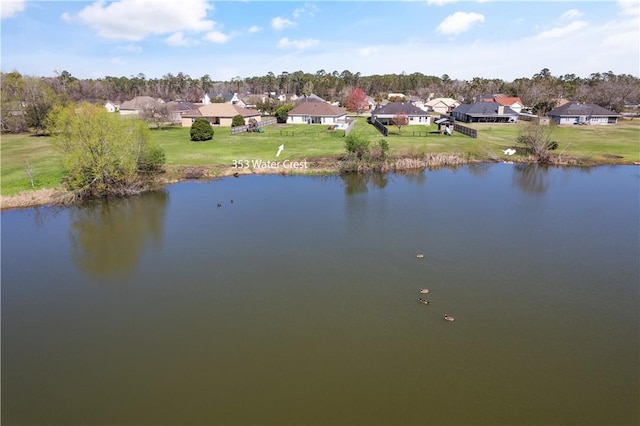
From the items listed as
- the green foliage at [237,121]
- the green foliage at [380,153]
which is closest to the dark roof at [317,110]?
the green foliage at [237,121]

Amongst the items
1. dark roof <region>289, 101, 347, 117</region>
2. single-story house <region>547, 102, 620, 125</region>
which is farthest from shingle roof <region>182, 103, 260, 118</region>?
single-story house <region>547, 102, 620, 125</region>

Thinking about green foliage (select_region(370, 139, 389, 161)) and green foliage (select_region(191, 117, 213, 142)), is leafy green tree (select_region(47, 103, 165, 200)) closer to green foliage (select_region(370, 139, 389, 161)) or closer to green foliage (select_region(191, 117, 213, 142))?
green foliage (select_region(191, 117, 213, 142))

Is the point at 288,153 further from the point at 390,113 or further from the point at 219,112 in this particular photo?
the point at 390,113

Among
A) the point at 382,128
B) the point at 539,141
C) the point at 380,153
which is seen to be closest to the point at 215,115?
the point at 382,128

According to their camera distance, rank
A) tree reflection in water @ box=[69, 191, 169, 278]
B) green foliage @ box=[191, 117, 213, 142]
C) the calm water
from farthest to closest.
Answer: green foliage @ box=[191, 117, 213, 142], tree reflection in water @ box=[69, 191, 169, 278], the calm water

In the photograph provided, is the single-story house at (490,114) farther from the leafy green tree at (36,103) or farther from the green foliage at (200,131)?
the leafy green tree at (36,103)

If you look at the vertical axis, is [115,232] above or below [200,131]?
below

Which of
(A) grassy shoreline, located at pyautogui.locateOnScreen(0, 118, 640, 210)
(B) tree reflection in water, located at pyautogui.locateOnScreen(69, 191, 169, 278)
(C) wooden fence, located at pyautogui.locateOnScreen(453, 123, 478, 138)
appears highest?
(C) wooden fence, located at pyautogui.locateOnScreen(453, 123, 478, 138)

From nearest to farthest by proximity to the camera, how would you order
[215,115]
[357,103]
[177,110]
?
[215,115], [177,110], [357,103]
